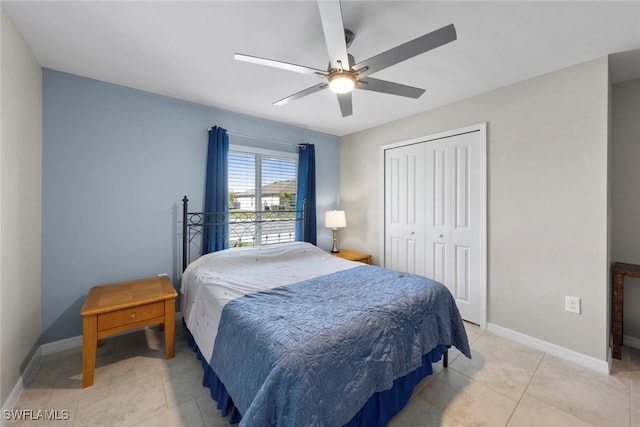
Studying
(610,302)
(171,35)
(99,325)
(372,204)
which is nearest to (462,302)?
(610,302)

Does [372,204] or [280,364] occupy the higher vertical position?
[372,204]

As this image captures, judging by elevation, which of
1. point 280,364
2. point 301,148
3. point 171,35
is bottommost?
point 280,364

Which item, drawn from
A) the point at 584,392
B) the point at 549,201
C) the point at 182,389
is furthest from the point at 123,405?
the point at 549,201

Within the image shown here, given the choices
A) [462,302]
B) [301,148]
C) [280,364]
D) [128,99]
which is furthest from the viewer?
[301,148]

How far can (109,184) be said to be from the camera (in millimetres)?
2500

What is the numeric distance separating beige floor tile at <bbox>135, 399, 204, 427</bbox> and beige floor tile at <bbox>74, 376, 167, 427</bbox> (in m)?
0.05

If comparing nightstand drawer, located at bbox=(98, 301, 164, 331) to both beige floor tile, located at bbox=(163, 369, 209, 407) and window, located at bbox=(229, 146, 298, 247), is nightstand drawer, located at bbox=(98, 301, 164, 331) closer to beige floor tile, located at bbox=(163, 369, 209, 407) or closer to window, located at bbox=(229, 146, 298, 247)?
beige floor tile, located at bbox=(163, 369, 209, 407)

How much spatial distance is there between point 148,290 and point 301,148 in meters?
2.62

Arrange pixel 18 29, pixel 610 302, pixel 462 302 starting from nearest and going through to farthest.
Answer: pixel 18 29 < pixel 610 302 < pixel 462 302

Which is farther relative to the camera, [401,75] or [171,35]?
[401,75]

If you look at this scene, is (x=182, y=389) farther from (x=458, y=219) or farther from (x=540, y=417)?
(x=458, y=219)

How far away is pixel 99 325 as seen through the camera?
6.23 ft

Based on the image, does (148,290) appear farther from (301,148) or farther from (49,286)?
(301,148)

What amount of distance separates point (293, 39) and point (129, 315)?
2.45 meters
